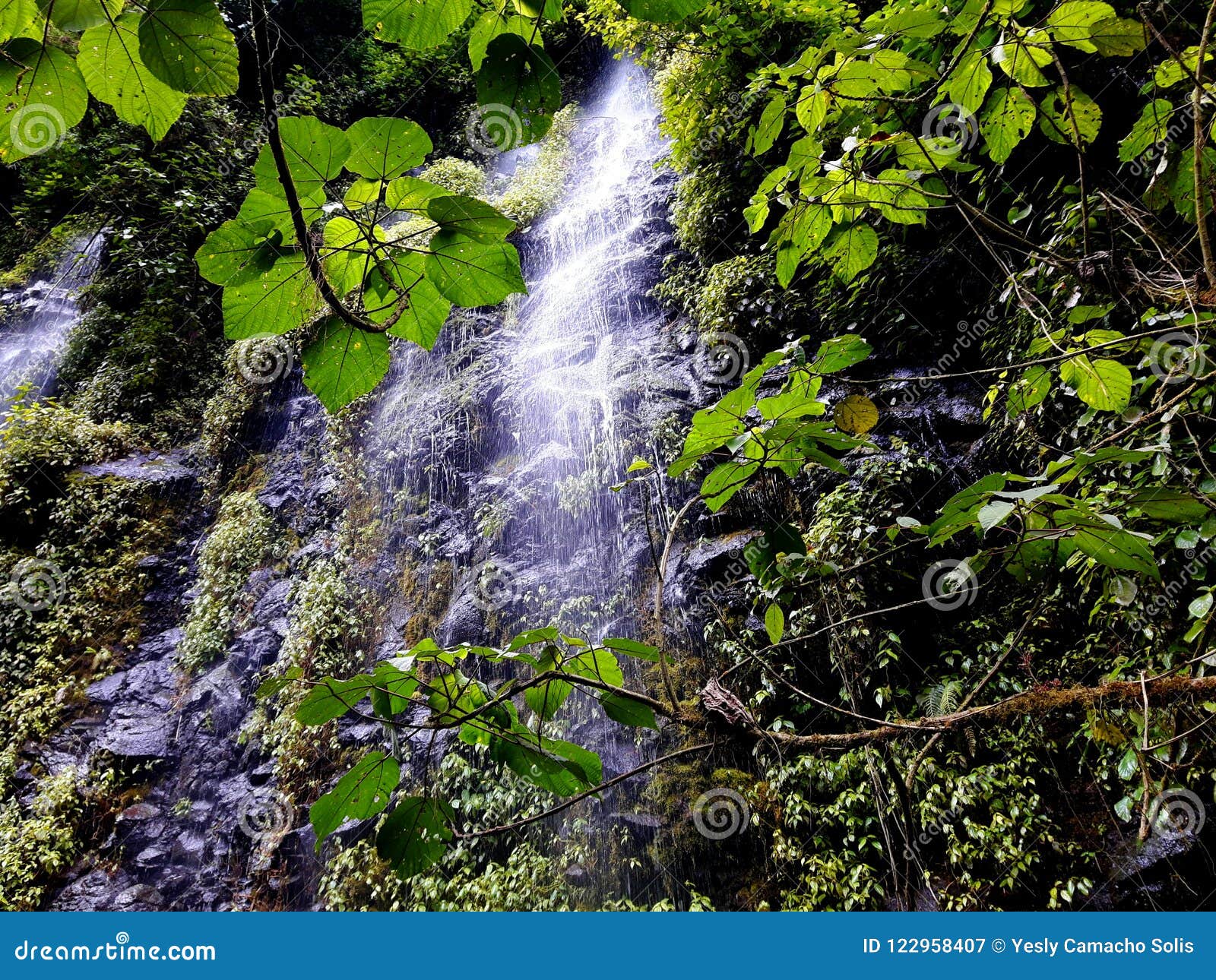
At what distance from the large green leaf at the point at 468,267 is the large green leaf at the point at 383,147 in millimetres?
77

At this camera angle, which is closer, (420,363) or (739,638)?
(739,638)

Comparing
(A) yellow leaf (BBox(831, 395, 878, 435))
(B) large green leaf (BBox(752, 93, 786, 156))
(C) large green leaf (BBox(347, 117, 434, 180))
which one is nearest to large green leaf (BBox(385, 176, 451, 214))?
(C) large green leaf (BBox(347, 117, 434, 180))

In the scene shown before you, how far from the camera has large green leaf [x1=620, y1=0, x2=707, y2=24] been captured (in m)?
0.50

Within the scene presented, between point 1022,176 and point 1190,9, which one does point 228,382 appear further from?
point 1190,9

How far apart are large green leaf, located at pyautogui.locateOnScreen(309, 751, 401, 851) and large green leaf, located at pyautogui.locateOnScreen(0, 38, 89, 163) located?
0.68 metres

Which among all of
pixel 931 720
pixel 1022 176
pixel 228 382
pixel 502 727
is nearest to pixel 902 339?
pixel 1022 176

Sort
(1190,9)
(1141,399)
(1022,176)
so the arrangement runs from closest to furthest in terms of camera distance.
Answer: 1. (1141,399)
2. (1190,9)
3. (1022,176)

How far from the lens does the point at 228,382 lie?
7828 mm

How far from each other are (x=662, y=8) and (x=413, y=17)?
21 centimetres

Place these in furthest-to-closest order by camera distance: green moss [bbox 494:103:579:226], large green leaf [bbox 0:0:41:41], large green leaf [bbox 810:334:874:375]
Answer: green moss [bbox 494:103:579:226], large green leaf [bbox 810:334:874:375], large green leaf [bbox 0:0:41:41]

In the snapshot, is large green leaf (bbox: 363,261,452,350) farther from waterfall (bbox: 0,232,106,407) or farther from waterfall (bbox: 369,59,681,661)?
waterfall (bbox: 0,232,106,407)

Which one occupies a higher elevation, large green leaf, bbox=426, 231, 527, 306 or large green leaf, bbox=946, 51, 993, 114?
large green leaf, bbox=426, 231, 527, 306

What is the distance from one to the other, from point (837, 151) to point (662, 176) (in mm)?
3364

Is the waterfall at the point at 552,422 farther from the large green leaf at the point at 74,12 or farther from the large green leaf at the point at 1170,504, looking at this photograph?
the large green leaf at the point at 74,12
